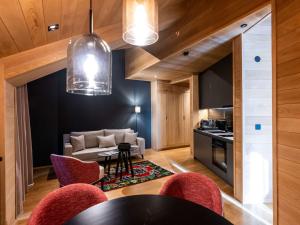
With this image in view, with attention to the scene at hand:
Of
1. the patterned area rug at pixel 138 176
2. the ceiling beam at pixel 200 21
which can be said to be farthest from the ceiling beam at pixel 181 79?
the patterned area rug at pixel 138 176

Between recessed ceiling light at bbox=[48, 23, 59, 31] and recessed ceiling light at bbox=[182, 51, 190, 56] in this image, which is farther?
recessed ceiling light at bbox=[182, 51, 190, 56]

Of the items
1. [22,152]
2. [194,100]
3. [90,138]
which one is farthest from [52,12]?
[194,100]

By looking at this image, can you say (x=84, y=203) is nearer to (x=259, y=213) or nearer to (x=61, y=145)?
(x=259, y=213)

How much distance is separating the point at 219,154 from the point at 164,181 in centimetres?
127

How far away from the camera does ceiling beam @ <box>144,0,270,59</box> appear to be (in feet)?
6.79

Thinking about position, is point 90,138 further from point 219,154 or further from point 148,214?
point 148,214

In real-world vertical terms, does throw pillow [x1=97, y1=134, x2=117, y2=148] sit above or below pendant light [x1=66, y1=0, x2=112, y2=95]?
Answer: below

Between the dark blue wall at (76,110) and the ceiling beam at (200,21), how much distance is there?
2.44 meters

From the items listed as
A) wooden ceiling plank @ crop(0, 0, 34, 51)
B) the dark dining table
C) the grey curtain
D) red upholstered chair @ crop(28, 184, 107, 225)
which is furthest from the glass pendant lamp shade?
the grey curtain

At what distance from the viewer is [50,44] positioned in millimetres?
2068

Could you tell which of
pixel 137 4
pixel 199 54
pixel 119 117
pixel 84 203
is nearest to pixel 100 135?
pixel 119 117

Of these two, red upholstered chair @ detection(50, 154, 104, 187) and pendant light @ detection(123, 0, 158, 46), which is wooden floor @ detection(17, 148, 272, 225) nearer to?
red upholstered chair @ detection(50, 154, 104, 187)

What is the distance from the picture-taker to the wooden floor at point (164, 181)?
2.30 m

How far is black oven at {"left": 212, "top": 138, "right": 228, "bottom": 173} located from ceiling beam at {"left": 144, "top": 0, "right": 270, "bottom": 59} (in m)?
2.02
